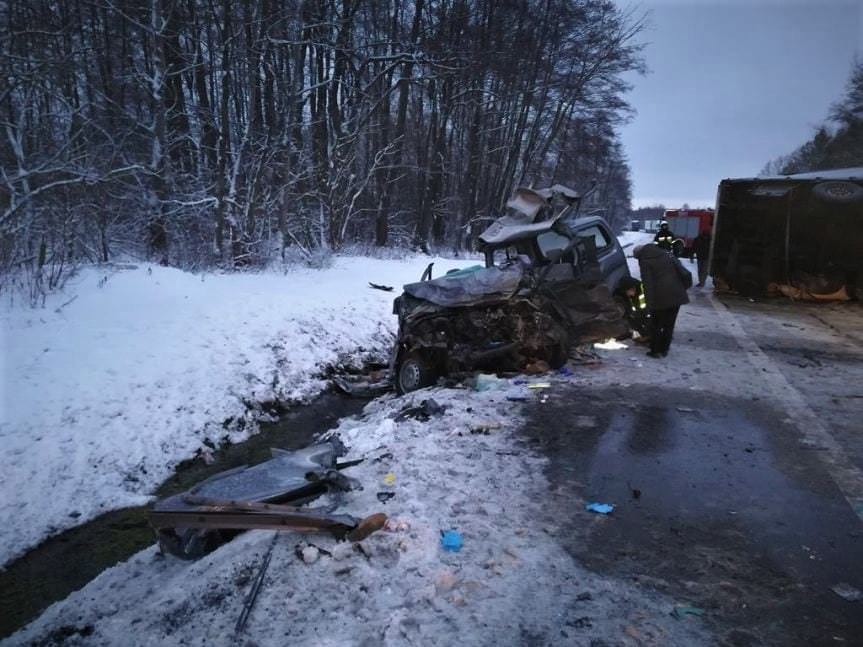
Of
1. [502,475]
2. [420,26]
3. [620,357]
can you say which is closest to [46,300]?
[502,475]

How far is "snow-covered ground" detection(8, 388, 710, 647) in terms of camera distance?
2441 mm

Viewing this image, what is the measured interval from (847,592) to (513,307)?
4.63 m

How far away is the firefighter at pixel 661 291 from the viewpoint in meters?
7.57

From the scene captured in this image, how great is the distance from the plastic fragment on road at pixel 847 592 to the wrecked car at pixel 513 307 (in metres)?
4.44

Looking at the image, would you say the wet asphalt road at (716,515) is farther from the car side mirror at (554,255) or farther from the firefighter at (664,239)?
the firefighter at (664,239)

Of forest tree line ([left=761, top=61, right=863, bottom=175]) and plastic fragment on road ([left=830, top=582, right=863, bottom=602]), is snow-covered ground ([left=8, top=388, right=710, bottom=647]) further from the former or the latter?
forest tree line ([left=761, top=61, right=863, bottom=175])

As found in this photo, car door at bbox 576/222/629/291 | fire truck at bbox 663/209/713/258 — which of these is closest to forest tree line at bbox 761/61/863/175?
fire truck at bbox 663/209/713/258

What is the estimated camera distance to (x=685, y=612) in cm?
254

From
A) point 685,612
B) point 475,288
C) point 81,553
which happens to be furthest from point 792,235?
point 81,553

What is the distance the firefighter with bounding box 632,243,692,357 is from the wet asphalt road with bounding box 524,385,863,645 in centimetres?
224

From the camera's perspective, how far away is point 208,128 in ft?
48.5

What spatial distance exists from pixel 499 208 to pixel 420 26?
1009 centimetres

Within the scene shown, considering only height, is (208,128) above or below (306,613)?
above

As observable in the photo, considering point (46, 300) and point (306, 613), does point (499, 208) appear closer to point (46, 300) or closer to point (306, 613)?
→ point (46, 300)
